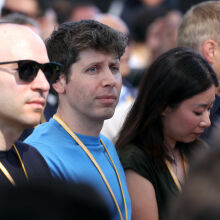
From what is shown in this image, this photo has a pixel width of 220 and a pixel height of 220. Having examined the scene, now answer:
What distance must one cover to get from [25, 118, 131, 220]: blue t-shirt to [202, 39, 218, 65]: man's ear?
149cm

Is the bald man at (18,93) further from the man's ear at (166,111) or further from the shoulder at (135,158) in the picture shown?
the man's ear at (166,111)

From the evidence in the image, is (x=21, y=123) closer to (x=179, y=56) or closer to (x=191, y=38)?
(x=179, y=56)

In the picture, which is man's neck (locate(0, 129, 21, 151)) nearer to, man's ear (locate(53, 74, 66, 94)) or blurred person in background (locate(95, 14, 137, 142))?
man's ear (locate(53, 74, 66, 94))

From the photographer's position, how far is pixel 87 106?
10.4 ft

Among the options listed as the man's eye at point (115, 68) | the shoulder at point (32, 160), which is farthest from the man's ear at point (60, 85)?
the shoulder at point (32, 160)

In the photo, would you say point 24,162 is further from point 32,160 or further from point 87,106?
point 87,106

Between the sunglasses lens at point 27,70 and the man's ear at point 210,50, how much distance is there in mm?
2069

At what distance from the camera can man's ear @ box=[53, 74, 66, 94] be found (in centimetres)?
329

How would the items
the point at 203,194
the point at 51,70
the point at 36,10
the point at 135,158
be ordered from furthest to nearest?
the point at 36,10, the point at 135,158, the point at 51,70, the point at 203,194

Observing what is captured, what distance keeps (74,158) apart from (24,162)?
43 centimetres

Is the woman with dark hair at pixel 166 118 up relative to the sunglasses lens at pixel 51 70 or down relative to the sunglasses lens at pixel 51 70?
down

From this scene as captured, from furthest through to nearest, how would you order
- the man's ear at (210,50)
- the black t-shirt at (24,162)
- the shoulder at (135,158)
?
the man's ear at (210,50)
the shoulder at (135,158)
the black t-shirt at (24,162)

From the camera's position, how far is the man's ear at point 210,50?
4328mm

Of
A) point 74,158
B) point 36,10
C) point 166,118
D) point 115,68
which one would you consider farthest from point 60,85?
point 36,10
